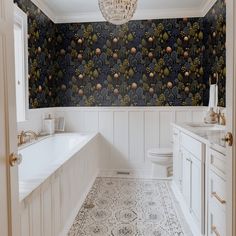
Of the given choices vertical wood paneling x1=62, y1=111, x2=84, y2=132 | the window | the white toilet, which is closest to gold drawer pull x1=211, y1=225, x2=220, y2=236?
the white toilet

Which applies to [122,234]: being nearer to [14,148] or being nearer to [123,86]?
[14,148]

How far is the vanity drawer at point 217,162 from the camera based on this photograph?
1.65 metres

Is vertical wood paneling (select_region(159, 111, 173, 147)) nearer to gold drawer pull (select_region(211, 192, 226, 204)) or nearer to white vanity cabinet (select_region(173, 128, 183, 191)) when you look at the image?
white vanity cabinet (select_region(173, 128, 183, 191))

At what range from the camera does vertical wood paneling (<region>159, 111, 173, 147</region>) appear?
170 inches

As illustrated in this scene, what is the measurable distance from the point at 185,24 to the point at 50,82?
2.36m

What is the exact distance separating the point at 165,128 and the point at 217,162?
101 inches

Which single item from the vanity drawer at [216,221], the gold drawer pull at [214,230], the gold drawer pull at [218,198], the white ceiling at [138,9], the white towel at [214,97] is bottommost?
the gold drawer pull at [214,230]

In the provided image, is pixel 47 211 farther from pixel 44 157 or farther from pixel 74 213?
pixel 44 157

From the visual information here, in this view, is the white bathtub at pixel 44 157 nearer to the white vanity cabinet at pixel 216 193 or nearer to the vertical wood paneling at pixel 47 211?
the vertical wood paneling at pixel 47 211

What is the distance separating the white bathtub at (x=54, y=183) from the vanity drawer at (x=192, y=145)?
115 cm

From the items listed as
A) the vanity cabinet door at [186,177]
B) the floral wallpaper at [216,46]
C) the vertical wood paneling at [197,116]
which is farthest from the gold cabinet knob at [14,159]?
the vertical wood paneling at [197,116]

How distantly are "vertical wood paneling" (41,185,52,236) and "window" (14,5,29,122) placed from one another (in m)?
1.74

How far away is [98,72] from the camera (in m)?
4.42

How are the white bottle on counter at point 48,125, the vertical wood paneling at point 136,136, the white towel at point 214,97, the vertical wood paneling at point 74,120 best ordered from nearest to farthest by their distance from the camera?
the white towel at point 214,97 < the white bottle on counter at point 48,125 < the vertical wood paneling at point 136,136 < the vertical wood paneling at point 74,120
